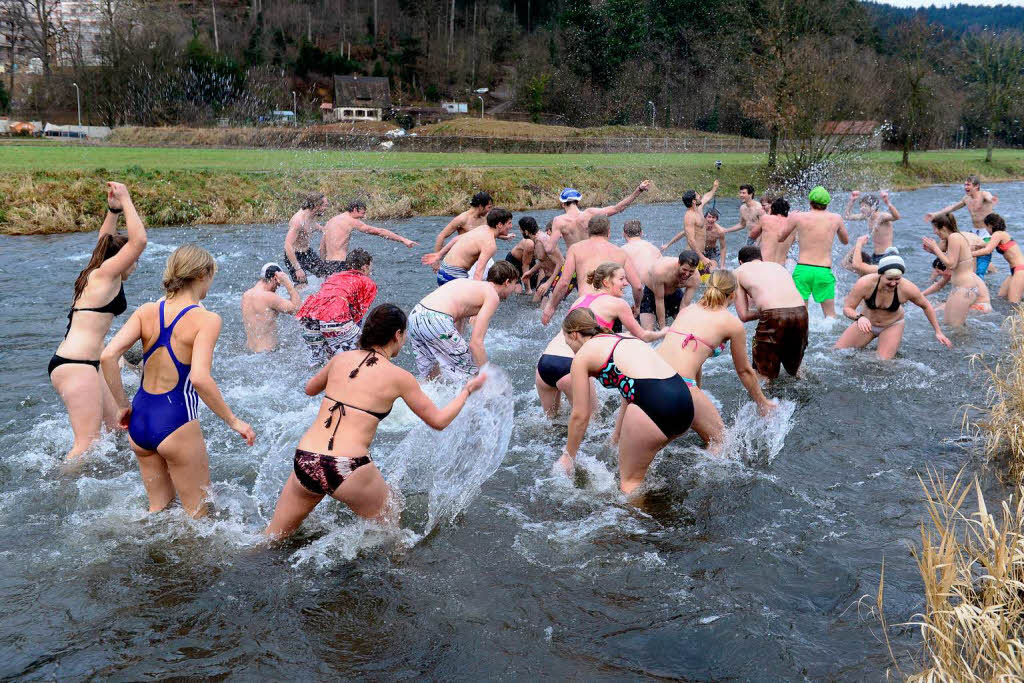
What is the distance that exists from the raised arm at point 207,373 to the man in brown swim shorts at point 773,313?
5113 mm

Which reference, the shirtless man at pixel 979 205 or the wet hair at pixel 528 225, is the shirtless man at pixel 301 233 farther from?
the shirtless man at pixel 979 205

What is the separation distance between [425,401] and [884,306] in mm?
5932

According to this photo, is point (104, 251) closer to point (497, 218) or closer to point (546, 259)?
point (497, 218)

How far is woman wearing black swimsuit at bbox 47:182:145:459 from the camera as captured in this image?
5.78 meters

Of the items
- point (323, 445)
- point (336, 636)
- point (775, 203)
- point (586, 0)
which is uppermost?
point (586, 0)

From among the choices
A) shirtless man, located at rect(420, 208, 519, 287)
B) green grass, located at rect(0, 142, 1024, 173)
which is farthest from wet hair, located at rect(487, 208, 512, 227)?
green grass, located at rect(0, 142, 1024, 173)

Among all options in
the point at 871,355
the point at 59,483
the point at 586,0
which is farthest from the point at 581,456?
the point at 586,0

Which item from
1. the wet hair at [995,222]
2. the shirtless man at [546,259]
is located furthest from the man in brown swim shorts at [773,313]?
the wet hair at [995,222]

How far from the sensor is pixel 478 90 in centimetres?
7400

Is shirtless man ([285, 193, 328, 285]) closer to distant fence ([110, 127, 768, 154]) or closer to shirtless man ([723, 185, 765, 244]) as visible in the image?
shirtless man ([723, 185, 765, 244])

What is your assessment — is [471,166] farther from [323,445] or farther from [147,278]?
[323,445]

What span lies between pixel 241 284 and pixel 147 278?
1758mm

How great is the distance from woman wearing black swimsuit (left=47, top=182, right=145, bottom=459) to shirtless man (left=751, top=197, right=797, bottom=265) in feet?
26.4

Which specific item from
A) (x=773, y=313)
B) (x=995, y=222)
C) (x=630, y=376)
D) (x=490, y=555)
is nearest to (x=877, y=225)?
(x=995, y=222)
